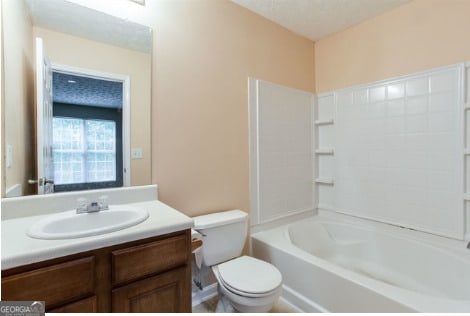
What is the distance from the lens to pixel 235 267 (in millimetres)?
1574

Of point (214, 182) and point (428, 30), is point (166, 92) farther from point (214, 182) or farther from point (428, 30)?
point (428, 30)

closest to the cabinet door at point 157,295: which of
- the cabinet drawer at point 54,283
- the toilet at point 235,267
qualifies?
the cabinet drawer at point 54,283

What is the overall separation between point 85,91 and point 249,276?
5.01 feet

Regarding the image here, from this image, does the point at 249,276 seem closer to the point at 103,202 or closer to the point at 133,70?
the point at 103,202

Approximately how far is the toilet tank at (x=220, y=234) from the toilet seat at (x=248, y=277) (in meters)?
0.08

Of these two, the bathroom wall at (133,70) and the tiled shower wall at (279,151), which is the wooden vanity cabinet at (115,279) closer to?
the bathroom wall at (133,70)

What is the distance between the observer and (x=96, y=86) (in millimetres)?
1439

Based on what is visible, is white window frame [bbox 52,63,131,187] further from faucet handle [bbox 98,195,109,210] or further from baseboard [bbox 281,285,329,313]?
baseboard [bbox 281,285,329,313]

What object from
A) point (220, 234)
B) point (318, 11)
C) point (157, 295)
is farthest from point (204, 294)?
point (318, 11)

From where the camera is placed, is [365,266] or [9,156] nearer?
[9,156]

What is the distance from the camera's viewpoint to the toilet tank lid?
63.2 inches

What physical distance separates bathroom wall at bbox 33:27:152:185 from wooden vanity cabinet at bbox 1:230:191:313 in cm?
63

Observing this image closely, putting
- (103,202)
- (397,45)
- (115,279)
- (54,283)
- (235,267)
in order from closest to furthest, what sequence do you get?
(54,283), (115,279), (103,202), (235,267), (397,45)

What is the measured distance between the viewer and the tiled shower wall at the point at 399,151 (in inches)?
69.5
